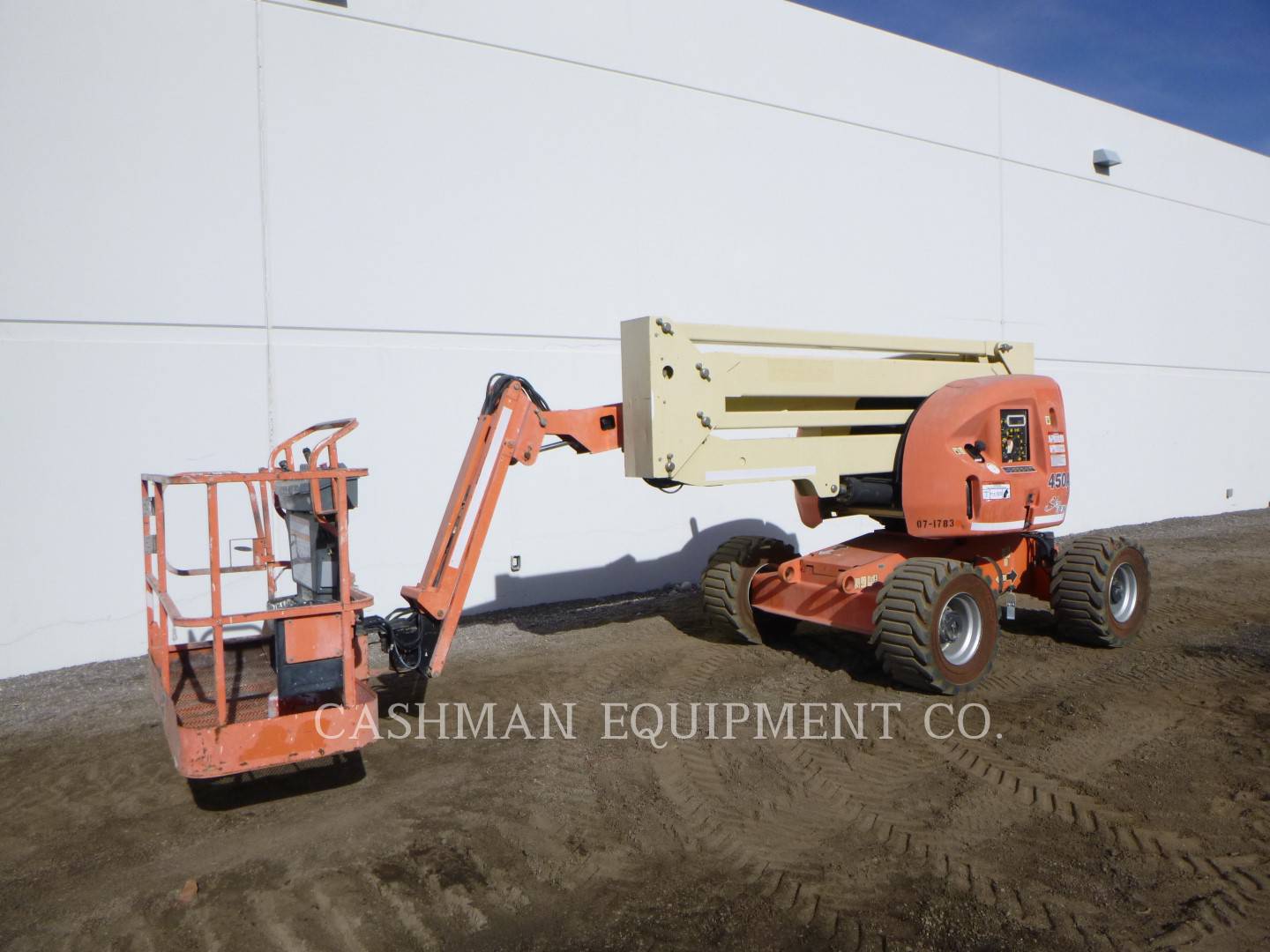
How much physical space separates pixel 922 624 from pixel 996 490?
4.51ft

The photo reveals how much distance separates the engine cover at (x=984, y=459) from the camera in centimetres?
681

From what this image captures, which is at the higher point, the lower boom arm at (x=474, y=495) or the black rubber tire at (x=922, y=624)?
the lower boom arm at (x=474, y=495)

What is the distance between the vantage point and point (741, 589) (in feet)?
25.3

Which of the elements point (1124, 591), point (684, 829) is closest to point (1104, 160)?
point (1124, 591)

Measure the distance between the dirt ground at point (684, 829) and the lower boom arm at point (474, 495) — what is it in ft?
2.94

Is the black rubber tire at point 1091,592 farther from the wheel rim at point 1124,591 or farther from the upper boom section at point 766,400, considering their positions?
the upper boom section at point 766,400

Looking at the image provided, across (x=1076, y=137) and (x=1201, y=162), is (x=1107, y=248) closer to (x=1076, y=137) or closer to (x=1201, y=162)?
(x=1076, y=137)

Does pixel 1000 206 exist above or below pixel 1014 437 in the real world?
above

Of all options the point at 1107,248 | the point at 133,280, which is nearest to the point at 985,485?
the point at 133,280

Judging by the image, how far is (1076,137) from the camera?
1555 cm

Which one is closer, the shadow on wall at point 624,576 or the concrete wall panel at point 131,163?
the concrete wall panel at point 131,163

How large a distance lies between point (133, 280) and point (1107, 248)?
15001 mm

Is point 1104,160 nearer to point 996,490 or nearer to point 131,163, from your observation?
point 996,490

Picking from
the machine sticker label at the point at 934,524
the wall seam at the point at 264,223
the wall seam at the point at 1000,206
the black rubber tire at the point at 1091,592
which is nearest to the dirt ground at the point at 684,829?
the black rubber tire at the point at 1091,592
